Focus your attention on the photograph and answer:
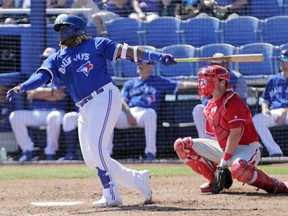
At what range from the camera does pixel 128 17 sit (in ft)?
39.7

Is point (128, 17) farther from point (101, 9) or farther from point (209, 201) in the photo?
point (209, 201)

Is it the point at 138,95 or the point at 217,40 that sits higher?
the point at 217,40

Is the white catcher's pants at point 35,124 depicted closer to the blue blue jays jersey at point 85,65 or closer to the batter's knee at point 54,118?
the batter's knee at point 54,118

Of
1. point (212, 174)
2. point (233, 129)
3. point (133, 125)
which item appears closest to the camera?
point (233, 129)

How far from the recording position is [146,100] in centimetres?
1096

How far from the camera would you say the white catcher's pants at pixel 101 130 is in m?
6.18

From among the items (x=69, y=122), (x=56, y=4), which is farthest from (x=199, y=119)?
(x=56, y=4)

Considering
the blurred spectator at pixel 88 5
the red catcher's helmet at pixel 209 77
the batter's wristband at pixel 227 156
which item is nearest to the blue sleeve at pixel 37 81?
the red catcher's helmet at pixel 209 77

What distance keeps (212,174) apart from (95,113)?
1577 millimetres

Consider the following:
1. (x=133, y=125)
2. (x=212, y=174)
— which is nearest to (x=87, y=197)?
(x=212, y=174)

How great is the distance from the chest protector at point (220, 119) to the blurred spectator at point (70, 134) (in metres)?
4.25

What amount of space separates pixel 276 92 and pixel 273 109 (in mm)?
241

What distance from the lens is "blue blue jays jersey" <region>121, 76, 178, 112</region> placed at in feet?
35.9

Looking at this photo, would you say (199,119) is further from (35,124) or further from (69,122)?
(35,124)
